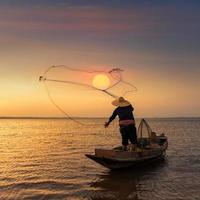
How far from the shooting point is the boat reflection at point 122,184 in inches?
569

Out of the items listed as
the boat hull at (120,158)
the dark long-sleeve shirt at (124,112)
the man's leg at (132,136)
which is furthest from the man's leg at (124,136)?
the boat hull at (120,158)

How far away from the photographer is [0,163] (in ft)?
74.5

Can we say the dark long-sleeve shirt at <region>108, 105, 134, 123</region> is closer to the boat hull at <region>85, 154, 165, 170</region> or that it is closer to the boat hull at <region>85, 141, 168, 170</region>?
the boat hull at <region>85, 141, 168, 170</region>

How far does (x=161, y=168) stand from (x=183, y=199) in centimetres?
666

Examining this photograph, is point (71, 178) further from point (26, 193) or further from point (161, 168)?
point (161, 168)

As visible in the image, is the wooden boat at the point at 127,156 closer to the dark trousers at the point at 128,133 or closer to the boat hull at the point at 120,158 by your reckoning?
the boat hull at the point at 120,158

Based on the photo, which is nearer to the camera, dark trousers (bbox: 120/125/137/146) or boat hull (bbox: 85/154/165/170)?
boat hull (bbox: 85/154/165/170)

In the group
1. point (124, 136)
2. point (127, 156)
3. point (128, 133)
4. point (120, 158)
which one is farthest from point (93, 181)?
point (128, 133)

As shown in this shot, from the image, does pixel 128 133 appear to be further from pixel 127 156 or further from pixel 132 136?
pixel 127 156

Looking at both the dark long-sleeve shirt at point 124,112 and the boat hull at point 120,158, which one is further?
the dark long-sleeve shirt at point 124,112

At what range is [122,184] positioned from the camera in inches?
642

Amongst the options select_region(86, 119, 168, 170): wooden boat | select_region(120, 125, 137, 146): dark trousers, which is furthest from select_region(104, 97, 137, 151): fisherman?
select_region(86, 119, 168, 170): wooden boat

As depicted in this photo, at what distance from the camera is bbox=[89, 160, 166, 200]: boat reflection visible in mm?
14455

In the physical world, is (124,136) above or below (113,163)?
above
